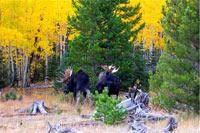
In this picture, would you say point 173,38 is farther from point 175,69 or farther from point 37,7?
point 37,7

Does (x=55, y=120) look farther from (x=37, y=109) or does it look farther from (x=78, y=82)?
(x=78, y=82)

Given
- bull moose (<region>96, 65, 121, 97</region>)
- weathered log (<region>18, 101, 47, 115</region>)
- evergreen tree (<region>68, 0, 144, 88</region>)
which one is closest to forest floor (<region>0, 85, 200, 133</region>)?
weathered log (<region>18, 101, 47, 115</region>)

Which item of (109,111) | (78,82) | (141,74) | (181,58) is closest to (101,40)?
(78,82)

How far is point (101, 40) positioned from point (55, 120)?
679 centimetres

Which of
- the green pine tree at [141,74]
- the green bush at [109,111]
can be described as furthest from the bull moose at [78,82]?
the green bush at [109,111]

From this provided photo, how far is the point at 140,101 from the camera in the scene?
12.9 meters

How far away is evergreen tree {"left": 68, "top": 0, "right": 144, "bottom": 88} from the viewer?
16.4m

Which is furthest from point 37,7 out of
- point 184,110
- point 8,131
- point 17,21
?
point 184,110

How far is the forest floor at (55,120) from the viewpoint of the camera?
332 inches

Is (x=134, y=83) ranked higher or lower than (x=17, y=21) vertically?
lower

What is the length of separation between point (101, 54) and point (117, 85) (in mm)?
3404

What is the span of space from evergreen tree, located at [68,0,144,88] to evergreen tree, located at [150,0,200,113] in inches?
264

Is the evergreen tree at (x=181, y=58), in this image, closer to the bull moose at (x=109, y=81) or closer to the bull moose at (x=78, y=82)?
the bull moose at (x=109, y=81)

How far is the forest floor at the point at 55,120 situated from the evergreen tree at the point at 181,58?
2.33 feet
